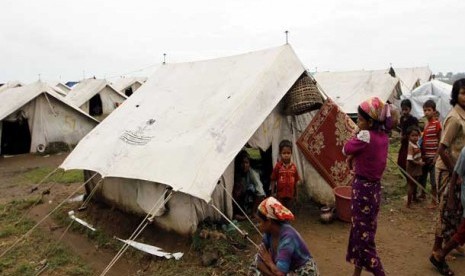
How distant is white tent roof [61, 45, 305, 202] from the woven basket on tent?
0.13 meters

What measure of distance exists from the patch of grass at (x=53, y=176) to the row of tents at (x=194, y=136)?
84.2 inches

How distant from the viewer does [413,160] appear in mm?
5277

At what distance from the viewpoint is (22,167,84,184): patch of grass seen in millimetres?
8219

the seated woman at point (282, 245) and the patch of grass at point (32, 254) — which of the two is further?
the patch of grass at point (32, 254)

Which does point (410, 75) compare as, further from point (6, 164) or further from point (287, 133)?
point (6, 164)

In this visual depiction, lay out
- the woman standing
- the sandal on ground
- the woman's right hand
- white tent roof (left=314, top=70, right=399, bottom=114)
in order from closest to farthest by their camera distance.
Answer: the woman's right hand, the woman standing, the sandal on ground, white tent roof (left=314, top=70, right=399, bottom=114)

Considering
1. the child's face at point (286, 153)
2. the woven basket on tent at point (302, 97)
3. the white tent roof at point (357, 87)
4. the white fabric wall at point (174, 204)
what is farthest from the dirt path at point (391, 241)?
the white tent roof at point (357, 87)

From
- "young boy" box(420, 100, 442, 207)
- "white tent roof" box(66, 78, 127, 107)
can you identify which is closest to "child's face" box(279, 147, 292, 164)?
"young boy" box(420, 100, 442, 207)

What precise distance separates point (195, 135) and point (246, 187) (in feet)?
3.94

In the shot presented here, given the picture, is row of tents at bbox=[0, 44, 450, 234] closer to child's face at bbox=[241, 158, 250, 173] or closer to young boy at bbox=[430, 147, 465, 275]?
child's face at bbox=[241, 158, 250, 173]

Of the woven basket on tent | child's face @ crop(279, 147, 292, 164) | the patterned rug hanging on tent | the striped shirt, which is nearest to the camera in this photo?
child's face @ crop(279, 147, 292, 164)

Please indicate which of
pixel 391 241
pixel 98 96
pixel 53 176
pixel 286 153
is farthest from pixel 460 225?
pixel 98 96

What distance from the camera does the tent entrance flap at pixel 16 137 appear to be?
1166 cm

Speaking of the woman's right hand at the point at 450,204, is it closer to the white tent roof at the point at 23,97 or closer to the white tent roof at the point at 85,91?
the white tent roof at the point at 23,97
